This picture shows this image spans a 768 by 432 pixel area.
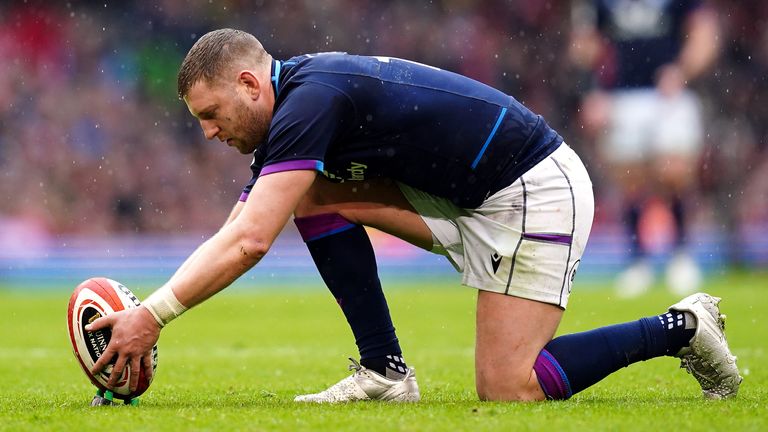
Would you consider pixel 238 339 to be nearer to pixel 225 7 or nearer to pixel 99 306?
pixel 99 306

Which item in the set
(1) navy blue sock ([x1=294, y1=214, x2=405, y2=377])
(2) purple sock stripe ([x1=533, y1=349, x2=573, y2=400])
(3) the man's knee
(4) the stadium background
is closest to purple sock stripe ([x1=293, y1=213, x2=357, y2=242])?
(1) navy blue sock ([x1=294, y1=214, x2=405, y2=377])

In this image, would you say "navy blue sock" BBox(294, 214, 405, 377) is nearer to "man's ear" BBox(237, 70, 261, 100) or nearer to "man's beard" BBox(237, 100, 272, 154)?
"man's beard" BBox(237, 100, 272, 154)

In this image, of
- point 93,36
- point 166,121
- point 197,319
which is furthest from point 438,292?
point 93,36

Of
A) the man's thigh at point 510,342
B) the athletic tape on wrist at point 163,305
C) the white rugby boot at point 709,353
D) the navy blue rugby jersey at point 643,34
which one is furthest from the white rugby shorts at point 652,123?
the athletic tape on wrist at point 163,305

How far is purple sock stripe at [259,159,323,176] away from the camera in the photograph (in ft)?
12.0

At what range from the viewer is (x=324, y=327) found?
9055 mm

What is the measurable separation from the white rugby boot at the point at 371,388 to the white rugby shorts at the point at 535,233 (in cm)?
49

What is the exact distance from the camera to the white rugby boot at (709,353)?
412cm

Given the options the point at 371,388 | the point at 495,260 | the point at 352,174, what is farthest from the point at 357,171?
the point at 371,388

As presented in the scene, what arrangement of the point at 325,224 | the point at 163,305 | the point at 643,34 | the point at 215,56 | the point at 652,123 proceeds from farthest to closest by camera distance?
the point at 643,34 → the point at 652,123 → the point at 325,224 → the point at 215,56 → the point at 163,305

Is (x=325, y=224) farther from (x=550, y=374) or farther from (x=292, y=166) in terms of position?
(x=550, y=374)

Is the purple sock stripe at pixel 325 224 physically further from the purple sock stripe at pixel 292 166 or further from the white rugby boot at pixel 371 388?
the purple sock stripe at pixel 292 166

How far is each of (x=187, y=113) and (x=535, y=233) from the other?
13.9 m

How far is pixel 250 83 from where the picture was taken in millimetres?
3910
